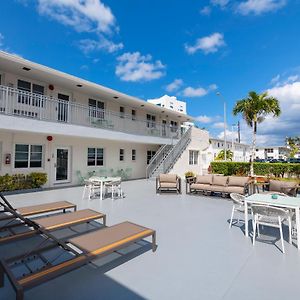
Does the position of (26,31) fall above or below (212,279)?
above

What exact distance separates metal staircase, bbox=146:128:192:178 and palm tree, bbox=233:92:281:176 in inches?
209

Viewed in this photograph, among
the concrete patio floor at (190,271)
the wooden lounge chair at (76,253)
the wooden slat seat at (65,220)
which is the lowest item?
the concrete patio floor at (190,271)

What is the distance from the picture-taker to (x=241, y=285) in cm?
326

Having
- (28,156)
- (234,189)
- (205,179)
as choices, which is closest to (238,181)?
(234,189)

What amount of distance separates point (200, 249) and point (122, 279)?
194cm

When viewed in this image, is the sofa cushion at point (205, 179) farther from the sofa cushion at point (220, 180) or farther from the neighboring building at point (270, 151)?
the neighboring building at point (270, 151)

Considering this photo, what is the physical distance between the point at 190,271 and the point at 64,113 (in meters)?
11.5

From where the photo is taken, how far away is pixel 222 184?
1025cm

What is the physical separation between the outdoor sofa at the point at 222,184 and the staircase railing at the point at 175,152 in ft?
22.7

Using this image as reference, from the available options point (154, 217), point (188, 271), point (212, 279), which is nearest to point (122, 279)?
point (188, 271)

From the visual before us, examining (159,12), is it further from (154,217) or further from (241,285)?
(241,285)

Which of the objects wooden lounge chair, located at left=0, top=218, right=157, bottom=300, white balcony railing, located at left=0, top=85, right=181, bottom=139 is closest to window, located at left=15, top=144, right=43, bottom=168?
white balcony railing, located at left=0, top=85, right=181, bottom=139

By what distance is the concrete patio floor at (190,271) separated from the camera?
10.0 ft

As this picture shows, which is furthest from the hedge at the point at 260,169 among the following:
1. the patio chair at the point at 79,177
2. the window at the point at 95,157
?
the patio chair at the point at 79,177
